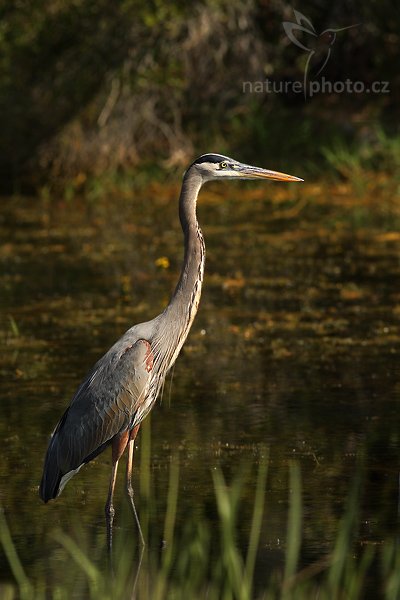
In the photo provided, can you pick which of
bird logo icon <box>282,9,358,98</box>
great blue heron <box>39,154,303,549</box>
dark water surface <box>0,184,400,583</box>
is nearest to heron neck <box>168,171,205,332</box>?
great blue heron <box>39,154,303,549</box>

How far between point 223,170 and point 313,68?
37.8ft

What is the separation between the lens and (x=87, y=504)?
6145 mm

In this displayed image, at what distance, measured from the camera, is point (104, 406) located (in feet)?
19.6

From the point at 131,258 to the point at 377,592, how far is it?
7523 millimetres

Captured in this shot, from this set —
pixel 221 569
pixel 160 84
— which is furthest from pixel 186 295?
pixel 160 84

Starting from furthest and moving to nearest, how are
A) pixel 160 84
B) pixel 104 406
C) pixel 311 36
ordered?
pixel 311 36 → pixel 160 84 → pixel 104 406

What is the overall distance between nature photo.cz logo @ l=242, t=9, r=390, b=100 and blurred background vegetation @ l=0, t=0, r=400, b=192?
0.25 feet

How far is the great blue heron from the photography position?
19.5ft

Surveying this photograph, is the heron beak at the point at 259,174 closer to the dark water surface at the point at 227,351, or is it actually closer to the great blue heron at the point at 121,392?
the great blue heron at the point at 121,392

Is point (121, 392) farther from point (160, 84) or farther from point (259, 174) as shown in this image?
point (160, 84)

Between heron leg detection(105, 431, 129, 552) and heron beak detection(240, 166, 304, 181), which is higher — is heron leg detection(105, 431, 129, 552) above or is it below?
below

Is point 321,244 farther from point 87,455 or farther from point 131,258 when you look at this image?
point 87,455

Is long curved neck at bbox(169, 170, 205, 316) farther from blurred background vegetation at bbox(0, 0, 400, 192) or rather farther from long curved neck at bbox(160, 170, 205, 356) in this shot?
blurred background vegetation at bbox(0, 0, 400, 192)

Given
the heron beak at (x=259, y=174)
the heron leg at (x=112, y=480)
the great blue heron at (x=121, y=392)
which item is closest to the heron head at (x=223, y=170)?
the heron beak at (x=259, y=174)
